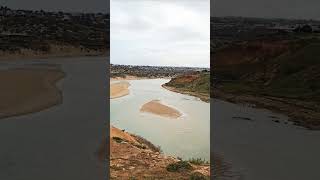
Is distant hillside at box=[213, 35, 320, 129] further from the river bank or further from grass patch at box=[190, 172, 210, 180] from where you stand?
grass patch at box=[190, 172, 210, 180]

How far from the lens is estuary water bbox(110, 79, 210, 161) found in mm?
10945

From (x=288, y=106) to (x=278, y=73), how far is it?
433 millimetres

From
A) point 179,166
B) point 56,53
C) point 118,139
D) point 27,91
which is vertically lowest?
point 179,166

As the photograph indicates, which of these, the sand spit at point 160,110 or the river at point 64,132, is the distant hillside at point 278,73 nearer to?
the river at point 64,132

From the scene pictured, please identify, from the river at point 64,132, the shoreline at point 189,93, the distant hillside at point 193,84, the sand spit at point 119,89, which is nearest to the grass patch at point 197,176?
the river at point 64,132

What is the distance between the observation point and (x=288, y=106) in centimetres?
538

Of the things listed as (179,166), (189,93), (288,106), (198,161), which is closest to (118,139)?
(198,161)

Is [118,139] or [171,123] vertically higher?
[118,139]

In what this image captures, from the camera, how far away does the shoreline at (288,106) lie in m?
5.26

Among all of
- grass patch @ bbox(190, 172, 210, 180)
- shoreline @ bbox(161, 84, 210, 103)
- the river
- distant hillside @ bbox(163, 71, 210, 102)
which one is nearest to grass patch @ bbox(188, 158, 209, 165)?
grass patch @ bbox(190, 172, 210, 180)

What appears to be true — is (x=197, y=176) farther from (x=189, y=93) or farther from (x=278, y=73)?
(x=189, y=93)

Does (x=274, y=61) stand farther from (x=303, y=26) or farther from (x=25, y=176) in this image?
(x=25, y=176)

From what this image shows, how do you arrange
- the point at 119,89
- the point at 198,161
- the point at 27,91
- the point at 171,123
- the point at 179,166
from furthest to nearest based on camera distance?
the point at 119,89 < the point at 171,123 < the point at 198,161 < the point at 179,166 < the point at 27,91

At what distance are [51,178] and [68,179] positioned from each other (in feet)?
0.63
